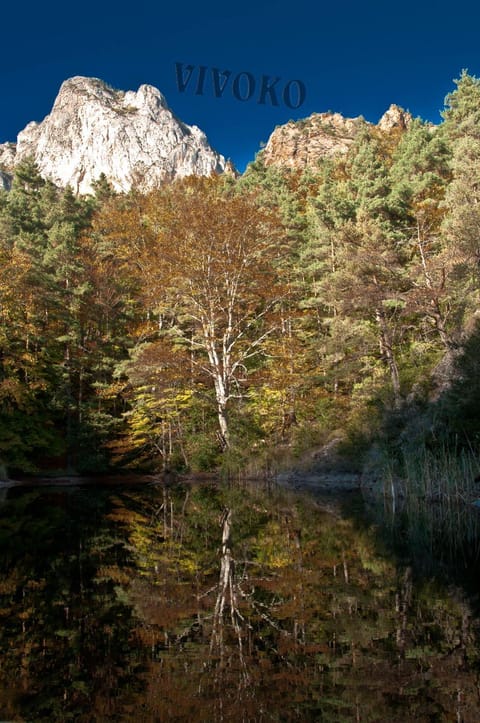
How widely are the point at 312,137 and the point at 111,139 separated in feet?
163

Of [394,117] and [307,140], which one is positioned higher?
[394,117]

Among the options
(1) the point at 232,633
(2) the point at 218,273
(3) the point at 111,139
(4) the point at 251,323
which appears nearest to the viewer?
(1) the point at 232,633

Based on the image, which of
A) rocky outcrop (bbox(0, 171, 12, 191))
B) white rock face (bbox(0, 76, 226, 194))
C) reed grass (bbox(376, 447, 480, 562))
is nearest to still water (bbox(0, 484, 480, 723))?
reed grass (bbox(376, 447, 480, 562))

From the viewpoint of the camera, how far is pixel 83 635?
4.77 metres

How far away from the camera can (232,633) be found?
4.73m

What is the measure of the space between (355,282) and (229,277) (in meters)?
4.90

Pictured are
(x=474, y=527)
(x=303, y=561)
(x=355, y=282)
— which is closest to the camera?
(x=303, y=561)

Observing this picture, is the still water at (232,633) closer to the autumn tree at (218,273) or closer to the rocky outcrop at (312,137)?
the autumn tree at (218,273)

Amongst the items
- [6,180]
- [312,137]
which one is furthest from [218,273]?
[6,180]

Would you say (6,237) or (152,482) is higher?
(6,237)

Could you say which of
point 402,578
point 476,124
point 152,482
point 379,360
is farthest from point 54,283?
point 402,578

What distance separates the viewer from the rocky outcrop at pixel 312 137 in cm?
6850

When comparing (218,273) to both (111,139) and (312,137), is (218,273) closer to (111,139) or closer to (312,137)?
(312,137)

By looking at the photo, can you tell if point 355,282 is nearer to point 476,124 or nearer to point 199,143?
point 476,124
